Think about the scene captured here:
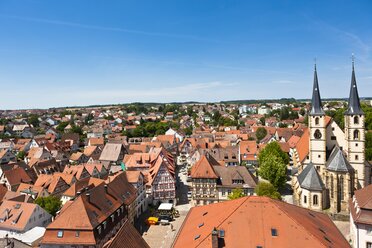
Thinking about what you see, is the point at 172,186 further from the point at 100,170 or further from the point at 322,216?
the point at 322,216

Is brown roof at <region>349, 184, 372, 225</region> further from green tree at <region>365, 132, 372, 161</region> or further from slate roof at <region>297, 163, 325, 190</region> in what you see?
green tree at <region>365, 132, 372, 161</region>

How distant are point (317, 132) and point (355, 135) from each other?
17.2ft

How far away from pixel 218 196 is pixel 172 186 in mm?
8011

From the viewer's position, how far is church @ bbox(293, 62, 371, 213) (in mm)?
41250

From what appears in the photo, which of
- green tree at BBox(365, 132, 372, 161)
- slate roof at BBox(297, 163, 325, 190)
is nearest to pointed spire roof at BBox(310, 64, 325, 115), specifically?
slate roof at BBox(297, 163, 325, 190)

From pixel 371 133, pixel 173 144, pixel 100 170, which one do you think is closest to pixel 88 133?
pixel 173 144

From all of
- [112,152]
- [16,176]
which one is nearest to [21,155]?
[112,152]

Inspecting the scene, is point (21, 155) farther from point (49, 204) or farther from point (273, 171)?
point (273, 171)

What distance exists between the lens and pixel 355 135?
142 ft

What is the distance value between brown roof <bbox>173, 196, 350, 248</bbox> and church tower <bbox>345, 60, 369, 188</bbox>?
25017 mm

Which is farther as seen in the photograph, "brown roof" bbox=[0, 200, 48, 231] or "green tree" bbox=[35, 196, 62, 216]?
"green tree" bbox=[35, 196, 62, 216]

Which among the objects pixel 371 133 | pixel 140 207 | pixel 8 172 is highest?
pixel 371 133

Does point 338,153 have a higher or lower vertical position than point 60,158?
higher

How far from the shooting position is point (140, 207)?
4672cm
